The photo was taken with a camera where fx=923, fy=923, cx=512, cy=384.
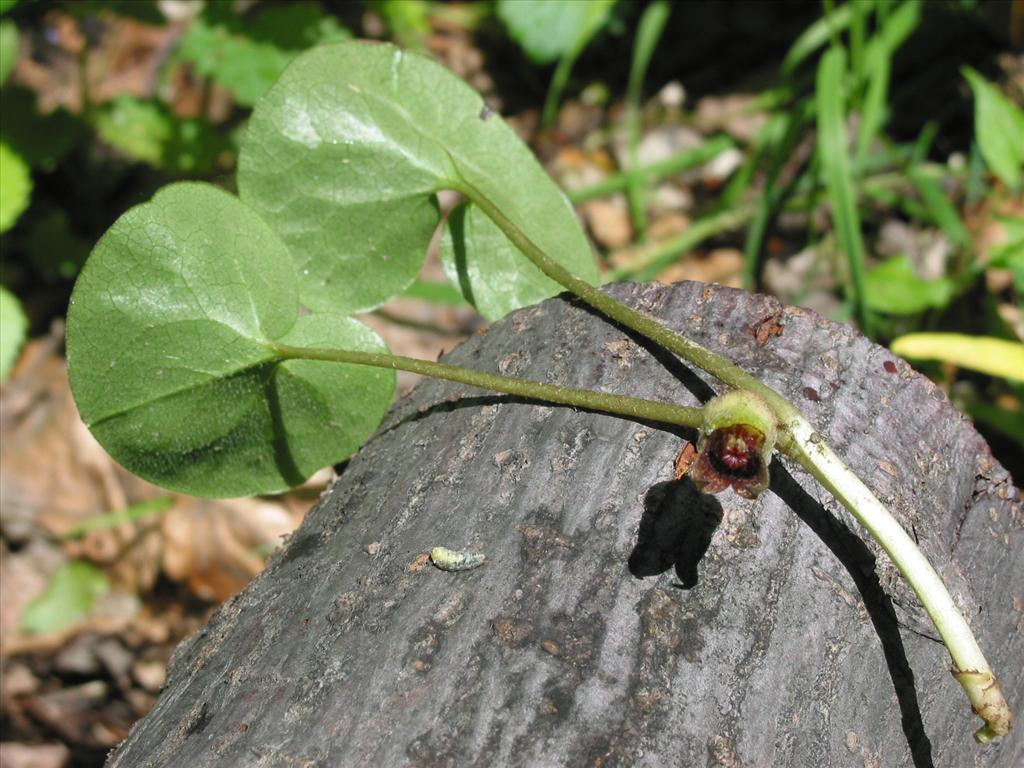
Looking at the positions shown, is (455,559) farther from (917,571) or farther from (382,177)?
(382,177)

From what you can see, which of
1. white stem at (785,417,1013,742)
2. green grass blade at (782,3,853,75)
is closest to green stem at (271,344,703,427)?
white stem at (785,417,1013,742)

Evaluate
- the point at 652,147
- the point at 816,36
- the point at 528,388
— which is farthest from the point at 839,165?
the point at 528,388

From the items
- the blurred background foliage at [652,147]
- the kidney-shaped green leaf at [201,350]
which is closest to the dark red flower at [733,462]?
the kidney-shaped green leaf at [201,350]

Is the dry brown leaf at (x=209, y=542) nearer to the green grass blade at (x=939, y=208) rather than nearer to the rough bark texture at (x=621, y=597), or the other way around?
the rough bark texture at (x=621, y=597)

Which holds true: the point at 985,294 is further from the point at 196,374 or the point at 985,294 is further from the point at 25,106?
the point at 25,106

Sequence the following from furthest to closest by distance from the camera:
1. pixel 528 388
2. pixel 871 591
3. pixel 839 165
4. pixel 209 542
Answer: pixel 209 542
pixel 839 165
pixel 528 388
pixel 871 591

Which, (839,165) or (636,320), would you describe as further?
(839,165)
